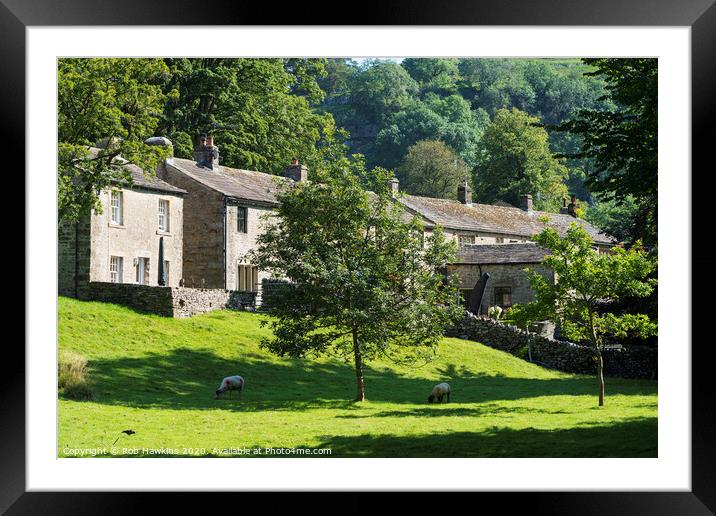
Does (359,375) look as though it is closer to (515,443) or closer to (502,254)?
(515,443)

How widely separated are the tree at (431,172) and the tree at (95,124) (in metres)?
45.5

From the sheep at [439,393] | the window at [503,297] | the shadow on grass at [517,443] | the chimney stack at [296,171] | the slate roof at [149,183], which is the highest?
the chimney stack at [296,171]

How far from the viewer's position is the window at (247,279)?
40.8 meters

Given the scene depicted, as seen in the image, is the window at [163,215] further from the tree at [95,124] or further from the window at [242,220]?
the tree at [95,124]

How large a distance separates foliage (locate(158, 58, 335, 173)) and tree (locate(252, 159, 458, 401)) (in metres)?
22.2

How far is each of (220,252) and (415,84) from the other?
45825 mm

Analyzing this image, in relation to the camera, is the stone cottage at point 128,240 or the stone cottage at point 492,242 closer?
the stone cottage at point 128,240

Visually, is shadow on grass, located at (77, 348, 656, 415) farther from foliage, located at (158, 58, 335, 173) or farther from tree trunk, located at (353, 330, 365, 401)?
foliage, located at (158, 58, 335, 173)

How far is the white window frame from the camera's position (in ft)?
125

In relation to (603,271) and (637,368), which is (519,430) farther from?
(637,368)

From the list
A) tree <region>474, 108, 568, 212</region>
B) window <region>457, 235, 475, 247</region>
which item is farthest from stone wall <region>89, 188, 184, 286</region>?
tree <region>474, 108, 568, 212</region>

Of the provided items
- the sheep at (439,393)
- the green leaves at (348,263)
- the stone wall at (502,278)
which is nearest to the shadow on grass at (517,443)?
the sheep at (439,393)
